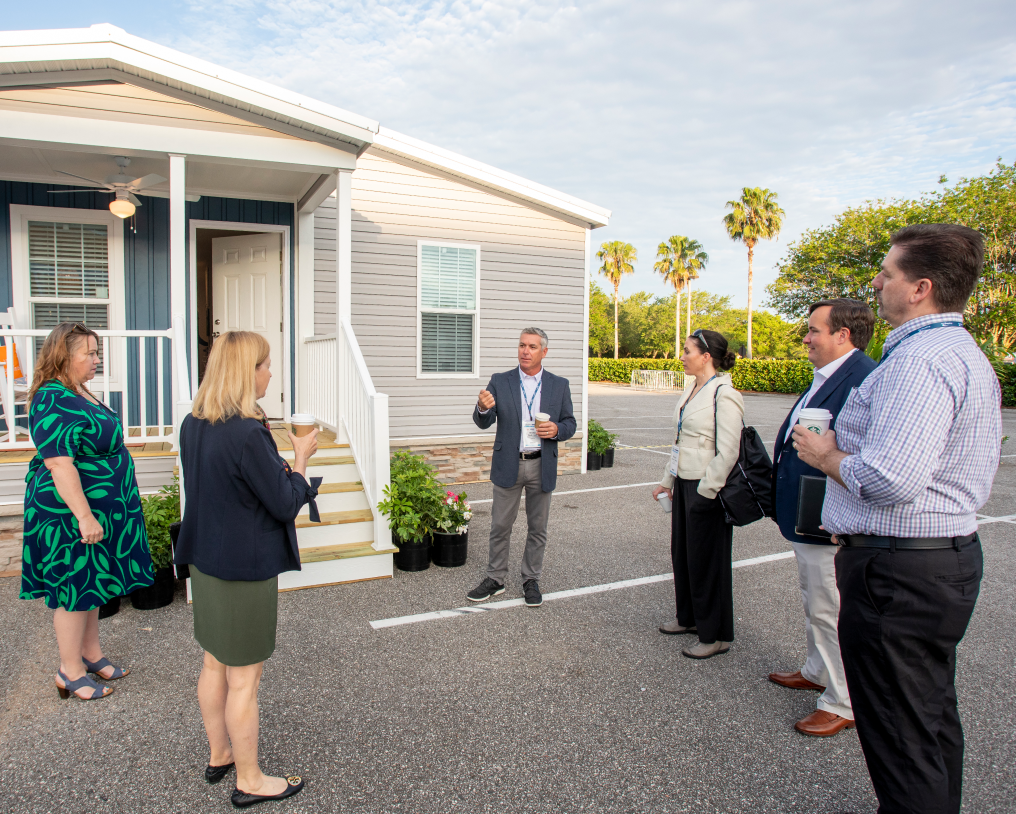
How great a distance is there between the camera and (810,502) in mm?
2547

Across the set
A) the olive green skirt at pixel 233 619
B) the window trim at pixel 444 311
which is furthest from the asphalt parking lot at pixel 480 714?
the window trim at pixel 444 311

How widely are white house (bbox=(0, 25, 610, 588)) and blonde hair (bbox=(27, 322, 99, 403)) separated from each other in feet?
5.97

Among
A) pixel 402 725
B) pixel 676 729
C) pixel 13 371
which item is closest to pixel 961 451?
pixel 676 729

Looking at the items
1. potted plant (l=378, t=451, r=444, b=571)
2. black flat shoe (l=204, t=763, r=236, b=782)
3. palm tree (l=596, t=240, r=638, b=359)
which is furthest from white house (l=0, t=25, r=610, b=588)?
palm tree (l=596, t=240, r=638, b=359)

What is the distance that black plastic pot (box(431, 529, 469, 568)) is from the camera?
515 centimetres

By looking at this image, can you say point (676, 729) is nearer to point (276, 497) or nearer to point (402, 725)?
point (402, 725)

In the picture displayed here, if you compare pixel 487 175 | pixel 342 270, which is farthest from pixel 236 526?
pixel 487 175

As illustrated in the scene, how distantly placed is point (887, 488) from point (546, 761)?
174 cm

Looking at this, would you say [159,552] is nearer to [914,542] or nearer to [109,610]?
[109,610]

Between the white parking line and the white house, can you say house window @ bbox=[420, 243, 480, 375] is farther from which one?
the white parking line

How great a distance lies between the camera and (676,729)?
292 centimetres

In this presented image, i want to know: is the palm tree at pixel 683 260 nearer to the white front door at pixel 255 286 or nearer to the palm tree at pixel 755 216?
the palm tree at pixel 755 216

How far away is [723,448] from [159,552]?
3.66m

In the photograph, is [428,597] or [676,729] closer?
[676,729]
